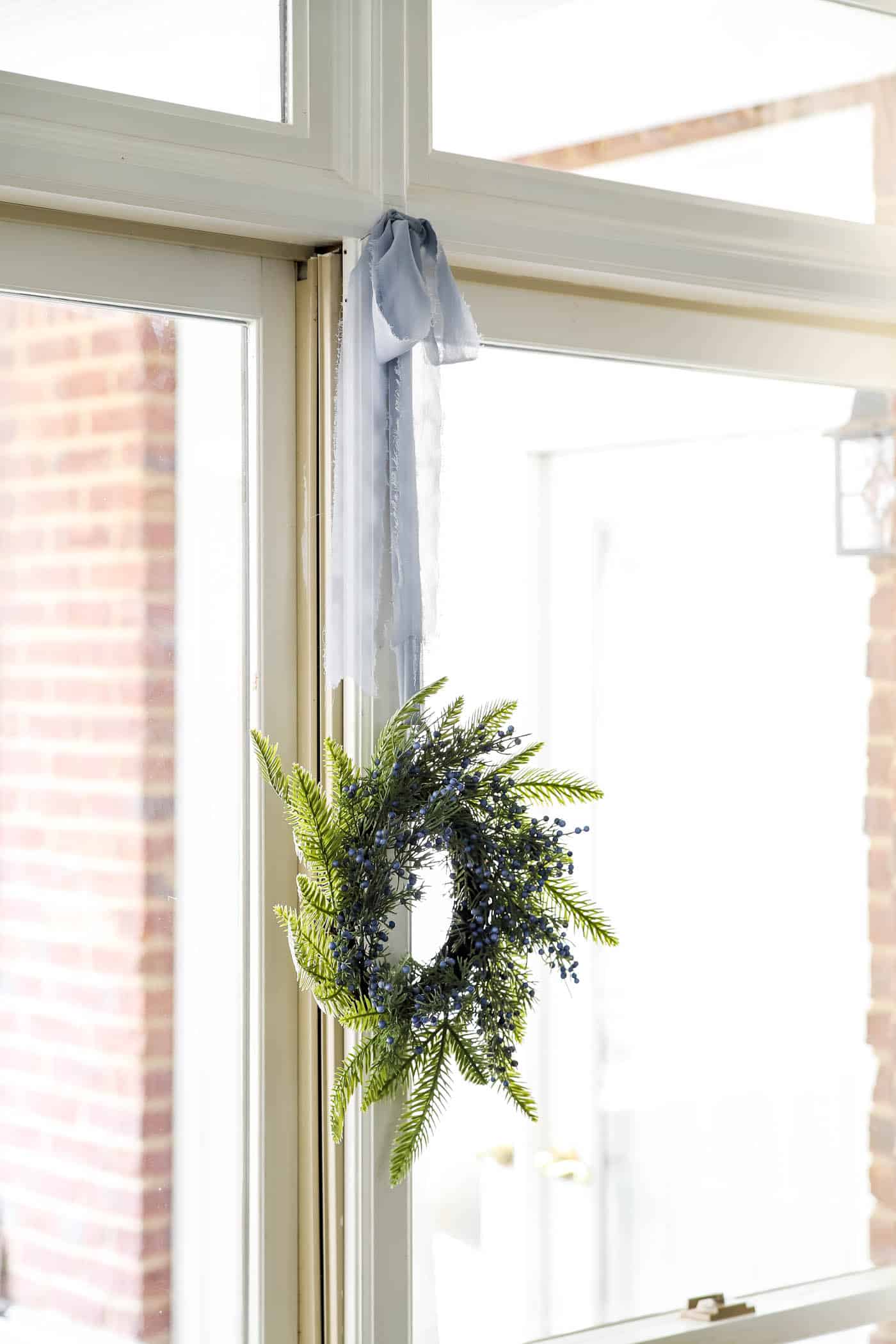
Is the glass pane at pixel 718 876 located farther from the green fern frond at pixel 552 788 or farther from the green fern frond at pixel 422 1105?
the green fern frond at pixel 422 1105

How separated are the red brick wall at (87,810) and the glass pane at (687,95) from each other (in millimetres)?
471

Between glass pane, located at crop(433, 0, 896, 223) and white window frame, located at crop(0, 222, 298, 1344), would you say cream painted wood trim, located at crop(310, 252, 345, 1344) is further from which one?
glass pane, located at crop(433, 0, 896, 223)

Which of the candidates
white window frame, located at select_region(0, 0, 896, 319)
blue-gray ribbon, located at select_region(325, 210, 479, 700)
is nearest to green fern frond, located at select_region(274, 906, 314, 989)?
blue-gray ribbon, located at select_region(325, 210, 479, 700)

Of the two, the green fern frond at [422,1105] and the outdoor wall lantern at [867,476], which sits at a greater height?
the outdoor wall lantern at [867,476]

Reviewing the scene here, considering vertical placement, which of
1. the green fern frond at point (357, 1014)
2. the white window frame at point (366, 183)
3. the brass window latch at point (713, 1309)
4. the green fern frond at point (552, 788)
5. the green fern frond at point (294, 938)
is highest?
the white window frame at point (366, 183)

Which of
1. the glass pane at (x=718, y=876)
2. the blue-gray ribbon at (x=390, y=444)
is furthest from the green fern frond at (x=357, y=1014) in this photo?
the glass pane at (x=718, y=876)

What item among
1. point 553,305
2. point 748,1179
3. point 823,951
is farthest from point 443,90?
point 748,1179

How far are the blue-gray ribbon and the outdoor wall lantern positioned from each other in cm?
72

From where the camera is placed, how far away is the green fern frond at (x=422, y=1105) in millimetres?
1478

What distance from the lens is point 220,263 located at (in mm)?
1513

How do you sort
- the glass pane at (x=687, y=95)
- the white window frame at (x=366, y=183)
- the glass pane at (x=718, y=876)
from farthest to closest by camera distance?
the glass pane at (x=718, y=876), the glass pane at (x=687, y=95), the white window frame at (x=366, y=183)

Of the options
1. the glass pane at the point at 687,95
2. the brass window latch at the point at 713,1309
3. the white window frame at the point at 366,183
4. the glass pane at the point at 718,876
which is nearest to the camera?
the white window frame at the point at 366,183

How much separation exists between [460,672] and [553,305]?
17.5 inches

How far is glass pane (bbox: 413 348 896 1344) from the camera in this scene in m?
2.00
